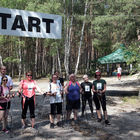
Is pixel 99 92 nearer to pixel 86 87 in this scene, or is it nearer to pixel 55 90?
pixel 86 87

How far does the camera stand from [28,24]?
5043mm

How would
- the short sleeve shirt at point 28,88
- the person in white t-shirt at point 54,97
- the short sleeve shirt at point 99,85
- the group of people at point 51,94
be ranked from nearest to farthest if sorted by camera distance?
the group of people at point 51,94, the short sleeve shirt at point 28,88, the person in white t-shirt at point 54,97, the short sleeve shirt at point 99,85

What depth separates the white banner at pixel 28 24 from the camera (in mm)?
4773

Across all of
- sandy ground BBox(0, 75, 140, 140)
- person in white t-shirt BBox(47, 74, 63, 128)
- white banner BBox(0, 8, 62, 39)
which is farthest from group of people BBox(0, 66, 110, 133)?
white banner BBox(0, 8, 62, 39)

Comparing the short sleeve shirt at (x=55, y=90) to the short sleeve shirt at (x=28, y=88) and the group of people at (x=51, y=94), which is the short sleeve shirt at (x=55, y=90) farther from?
the short sleeve shirt at (x=28, y=88)

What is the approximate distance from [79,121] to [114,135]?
157cm

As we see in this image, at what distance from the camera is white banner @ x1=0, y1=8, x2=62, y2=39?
4.77 meters

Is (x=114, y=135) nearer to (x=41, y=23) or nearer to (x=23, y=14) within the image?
(x=41, y=23)

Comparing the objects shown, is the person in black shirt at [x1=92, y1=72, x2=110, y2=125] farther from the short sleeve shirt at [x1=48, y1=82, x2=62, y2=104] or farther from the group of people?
the short sleeve shirt at [x1=48, y1=82, x2=62, y2=104]

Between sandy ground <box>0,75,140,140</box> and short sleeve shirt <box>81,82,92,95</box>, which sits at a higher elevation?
short sleeve shirt <box>81,82,92,95</box>

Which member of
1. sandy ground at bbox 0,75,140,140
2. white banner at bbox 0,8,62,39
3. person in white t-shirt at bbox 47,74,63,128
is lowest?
sandy ground at bbox 0,75,140,140

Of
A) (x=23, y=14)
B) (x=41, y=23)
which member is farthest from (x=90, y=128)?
(x=23, y=14)

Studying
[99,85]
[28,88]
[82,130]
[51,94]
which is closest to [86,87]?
[99,85]

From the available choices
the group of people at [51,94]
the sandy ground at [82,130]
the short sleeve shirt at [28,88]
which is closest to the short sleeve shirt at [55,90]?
the group of people at [51,94]
